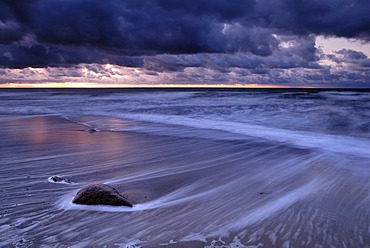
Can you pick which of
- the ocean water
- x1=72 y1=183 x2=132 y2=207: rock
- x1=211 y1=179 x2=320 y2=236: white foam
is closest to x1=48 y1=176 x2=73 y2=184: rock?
the ocean water

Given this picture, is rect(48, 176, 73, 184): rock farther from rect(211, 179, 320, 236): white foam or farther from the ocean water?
rect(211, 179, 320, 236): white foam

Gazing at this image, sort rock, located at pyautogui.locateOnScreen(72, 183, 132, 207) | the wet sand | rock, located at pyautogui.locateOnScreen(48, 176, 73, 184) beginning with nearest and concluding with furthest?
the wet sand < rock, located at pyautogui.locateOnScreen(72, 183, 132, 207) < rock, located at pyautogui.locateOnScreen(48, 176, 73, 184)

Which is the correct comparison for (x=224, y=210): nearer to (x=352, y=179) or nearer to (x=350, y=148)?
(x=352, y=179)

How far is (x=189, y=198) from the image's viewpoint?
403 centimetres

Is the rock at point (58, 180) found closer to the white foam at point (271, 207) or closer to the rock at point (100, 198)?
the rock at point (100, 198)

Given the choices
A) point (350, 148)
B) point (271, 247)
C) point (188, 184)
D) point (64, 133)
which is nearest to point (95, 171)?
point (188, 184)

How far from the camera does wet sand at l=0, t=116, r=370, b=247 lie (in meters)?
2.96

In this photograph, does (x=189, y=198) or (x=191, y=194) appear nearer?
(x=189, y=198)

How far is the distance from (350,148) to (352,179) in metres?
3.15

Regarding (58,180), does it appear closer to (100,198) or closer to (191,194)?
(100,198)

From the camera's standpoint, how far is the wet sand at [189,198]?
2963 mm

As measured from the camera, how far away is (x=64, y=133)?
9.93 m

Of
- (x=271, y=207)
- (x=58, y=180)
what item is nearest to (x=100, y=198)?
(x=58, y=180)

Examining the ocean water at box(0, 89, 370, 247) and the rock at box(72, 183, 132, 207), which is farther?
the rock at box(72, 183, 132, 207)
